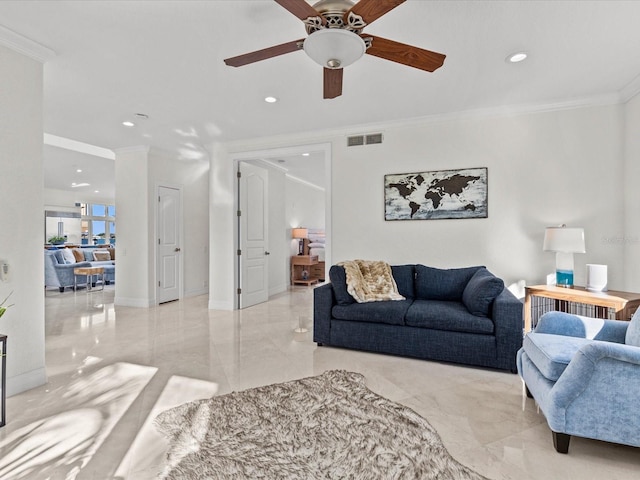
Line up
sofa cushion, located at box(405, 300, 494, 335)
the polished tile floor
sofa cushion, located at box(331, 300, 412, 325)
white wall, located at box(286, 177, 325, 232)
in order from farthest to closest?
white wall, located at box(286, 177, 325, 232)
sofa cushion, located at box(331, 300, 412, 325)
sofa cushion, located at box(405, 300, 494, 335)
the polished tile floor

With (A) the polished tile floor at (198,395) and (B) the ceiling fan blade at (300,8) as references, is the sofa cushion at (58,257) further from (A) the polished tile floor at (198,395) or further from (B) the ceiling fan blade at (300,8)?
(B) the ceiling fan blade at (300,8)

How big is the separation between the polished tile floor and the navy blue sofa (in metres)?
0.13

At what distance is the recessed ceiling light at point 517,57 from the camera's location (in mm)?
2824

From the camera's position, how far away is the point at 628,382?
5.77ft

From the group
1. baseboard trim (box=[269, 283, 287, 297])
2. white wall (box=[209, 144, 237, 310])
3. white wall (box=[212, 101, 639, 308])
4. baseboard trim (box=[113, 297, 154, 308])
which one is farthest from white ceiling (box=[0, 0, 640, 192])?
baseboard trim (box=[269, 283, 287, 297])

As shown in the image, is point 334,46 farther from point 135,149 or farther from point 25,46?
point 135,149

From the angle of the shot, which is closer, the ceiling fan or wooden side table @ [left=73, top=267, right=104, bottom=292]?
the ceiling fan

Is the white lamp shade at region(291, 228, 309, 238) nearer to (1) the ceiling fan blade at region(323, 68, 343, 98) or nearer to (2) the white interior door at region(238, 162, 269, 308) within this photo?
(2) the white interior door at region(238, 162, 269, 308)

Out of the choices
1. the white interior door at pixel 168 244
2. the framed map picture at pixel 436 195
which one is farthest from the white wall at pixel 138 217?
the framed map picture at pixel 436 195

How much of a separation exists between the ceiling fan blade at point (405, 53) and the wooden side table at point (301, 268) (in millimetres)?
6125

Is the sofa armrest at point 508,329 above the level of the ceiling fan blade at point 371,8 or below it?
below

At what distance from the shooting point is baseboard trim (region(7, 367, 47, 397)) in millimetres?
2534

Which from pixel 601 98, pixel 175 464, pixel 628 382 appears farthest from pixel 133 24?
pixel 601 98

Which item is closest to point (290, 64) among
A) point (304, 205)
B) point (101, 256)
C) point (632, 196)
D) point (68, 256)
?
point (632, 196)
